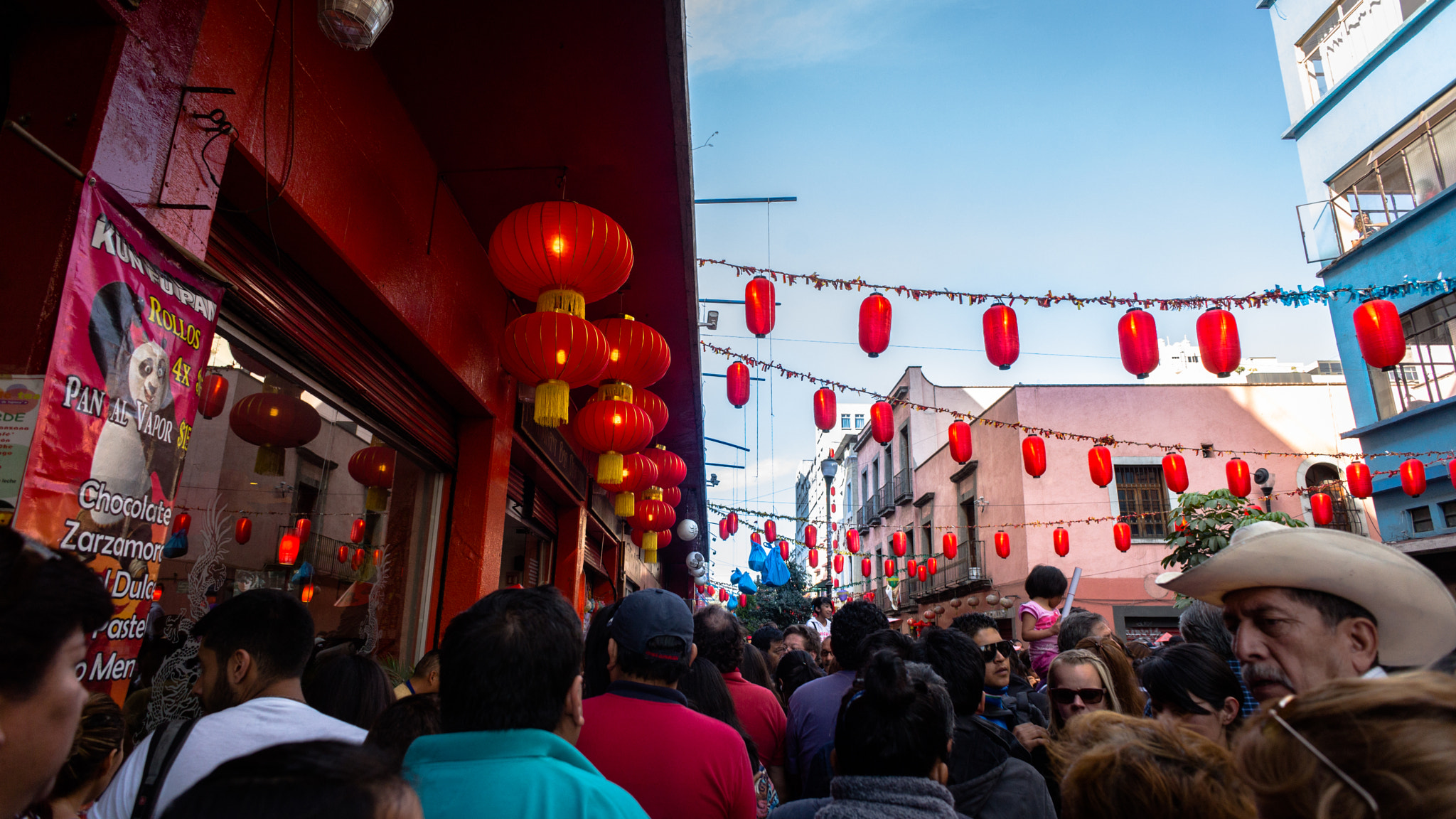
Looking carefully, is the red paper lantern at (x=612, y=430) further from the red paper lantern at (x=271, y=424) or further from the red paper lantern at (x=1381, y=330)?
the red paper lantern at (x=1381, y=330)

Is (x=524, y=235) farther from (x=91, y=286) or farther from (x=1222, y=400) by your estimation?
(x=1222, y=400)

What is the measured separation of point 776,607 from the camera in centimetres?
2336

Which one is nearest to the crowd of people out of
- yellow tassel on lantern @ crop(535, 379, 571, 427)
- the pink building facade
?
yellow tassel on lantern @ crop(535, 379, 571, 427)

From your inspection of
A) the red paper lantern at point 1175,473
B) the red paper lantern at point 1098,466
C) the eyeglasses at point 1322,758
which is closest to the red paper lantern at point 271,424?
the eyeglasses at point 1322,758

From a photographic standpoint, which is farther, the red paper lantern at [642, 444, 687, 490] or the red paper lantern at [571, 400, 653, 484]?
the red paper lantern at [642, 444, 687, 490]

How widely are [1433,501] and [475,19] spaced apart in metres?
15.7

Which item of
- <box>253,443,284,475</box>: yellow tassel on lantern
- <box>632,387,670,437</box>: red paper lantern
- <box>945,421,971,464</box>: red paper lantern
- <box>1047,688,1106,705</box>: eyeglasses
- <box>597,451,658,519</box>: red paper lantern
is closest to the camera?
<box>1047,688,1106,705</box>: eyeglasses

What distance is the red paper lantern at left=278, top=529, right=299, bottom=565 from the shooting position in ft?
12.9

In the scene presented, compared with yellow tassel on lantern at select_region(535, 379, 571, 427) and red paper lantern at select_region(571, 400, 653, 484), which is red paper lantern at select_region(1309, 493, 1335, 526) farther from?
yellow tassel on lantern at select_region(535, 379, 571, 427)

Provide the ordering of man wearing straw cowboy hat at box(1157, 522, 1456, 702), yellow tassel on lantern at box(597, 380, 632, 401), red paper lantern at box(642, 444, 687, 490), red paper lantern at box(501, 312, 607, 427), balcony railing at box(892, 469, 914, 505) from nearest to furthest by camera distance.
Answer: man wearing straw cowboy hat at box(1157, 522, 1456, 702)
red paper lantern at box(501, 312, 607, 427)
yellow tassel on lantern at box(597, 380, 632, 401)
red paper lantern at box(642, 444, 687, 490)
balcony railing at box(892, 469, 914, 505)

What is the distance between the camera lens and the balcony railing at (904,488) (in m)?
29.2

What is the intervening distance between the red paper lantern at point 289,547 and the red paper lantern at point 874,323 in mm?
5897

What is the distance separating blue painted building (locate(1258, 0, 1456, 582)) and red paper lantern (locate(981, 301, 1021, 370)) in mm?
8322

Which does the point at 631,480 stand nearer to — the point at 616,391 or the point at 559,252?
the point at 616,391
